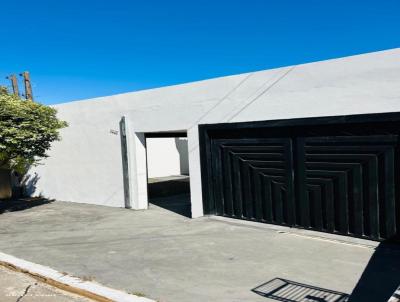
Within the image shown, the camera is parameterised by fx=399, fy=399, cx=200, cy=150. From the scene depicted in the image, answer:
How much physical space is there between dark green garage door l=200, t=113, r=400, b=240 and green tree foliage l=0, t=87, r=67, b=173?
19.8 feet

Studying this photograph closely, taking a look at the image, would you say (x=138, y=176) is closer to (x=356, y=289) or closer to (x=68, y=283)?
(x=68, y=283)

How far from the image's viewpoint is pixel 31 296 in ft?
20.9

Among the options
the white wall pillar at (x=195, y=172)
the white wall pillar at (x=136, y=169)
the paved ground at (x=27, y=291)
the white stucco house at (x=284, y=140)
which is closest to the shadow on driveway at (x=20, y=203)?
the white stucco house at (x=284, y=140)

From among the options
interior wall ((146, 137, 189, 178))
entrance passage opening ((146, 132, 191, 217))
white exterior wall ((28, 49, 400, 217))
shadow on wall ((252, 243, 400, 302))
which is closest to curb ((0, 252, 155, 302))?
shadow on wall ((252, 243, 400, 302))

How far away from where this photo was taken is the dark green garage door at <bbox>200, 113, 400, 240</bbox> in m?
8.23

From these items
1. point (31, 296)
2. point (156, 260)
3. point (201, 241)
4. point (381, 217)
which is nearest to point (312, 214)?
point (381, 217)

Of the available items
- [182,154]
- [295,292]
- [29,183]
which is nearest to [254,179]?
[295,292]

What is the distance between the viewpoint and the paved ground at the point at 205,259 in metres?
6.09

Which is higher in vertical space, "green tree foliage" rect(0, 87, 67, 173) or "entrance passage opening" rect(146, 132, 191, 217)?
"green tree foliage" rect(0, 87, 67, 173)

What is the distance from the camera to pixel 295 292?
595 cm

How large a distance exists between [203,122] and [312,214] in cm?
406

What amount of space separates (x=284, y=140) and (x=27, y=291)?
639 cm

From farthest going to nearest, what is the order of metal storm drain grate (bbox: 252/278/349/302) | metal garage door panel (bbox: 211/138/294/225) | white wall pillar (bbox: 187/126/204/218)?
white wall pillar (bbox: 187/126/204/218), metal garage door panel (bbox: 211/138/294/225), metal storm drain grate (bbox: 252/278/349/302)

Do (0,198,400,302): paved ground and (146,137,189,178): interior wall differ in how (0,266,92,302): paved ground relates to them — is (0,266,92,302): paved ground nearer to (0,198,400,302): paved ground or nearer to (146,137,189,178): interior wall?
(0,198,400,302): paved ground
